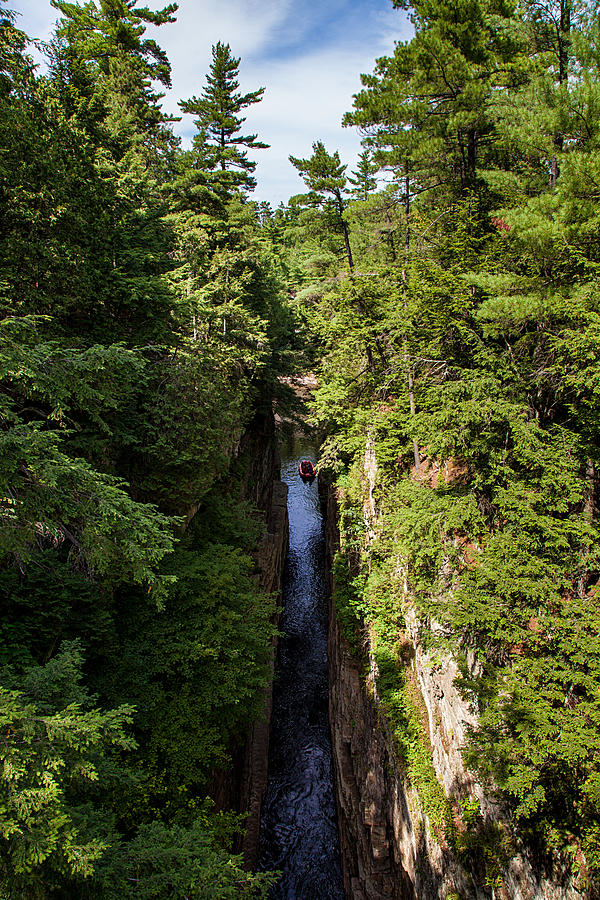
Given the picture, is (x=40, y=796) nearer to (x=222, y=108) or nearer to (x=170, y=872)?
(x=170, y=872)

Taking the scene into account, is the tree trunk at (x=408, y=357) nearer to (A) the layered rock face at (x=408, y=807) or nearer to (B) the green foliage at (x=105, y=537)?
(A) the layered rock face at (x=408, y=807)

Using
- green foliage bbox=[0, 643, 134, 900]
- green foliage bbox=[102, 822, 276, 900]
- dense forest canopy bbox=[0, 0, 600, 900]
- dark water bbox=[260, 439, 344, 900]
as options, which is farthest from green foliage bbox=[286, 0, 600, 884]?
dark water bbox=[260, 439, 344, 900]

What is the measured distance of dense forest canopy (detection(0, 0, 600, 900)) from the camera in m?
4.89

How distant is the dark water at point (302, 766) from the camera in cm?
1136

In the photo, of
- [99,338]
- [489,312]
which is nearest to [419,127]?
[489,312]

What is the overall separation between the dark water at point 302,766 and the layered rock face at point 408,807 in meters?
0.93

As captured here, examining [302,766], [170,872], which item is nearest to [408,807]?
[170,872]

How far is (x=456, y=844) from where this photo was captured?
658 cm

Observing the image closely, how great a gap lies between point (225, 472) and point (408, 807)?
9.06 m

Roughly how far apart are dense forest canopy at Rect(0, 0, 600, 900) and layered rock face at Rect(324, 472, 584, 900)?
35 centimetres

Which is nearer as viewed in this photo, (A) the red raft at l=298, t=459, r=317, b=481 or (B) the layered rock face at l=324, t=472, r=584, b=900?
(B) the layered rock face at l=324, t=472, r=584, b=900

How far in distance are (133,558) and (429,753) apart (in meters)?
6.99

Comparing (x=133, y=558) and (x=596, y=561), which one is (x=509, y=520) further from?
(x=133, y=558)

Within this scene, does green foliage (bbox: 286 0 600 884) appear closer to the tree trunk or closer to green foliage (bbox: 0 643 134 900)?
the tree trunk
